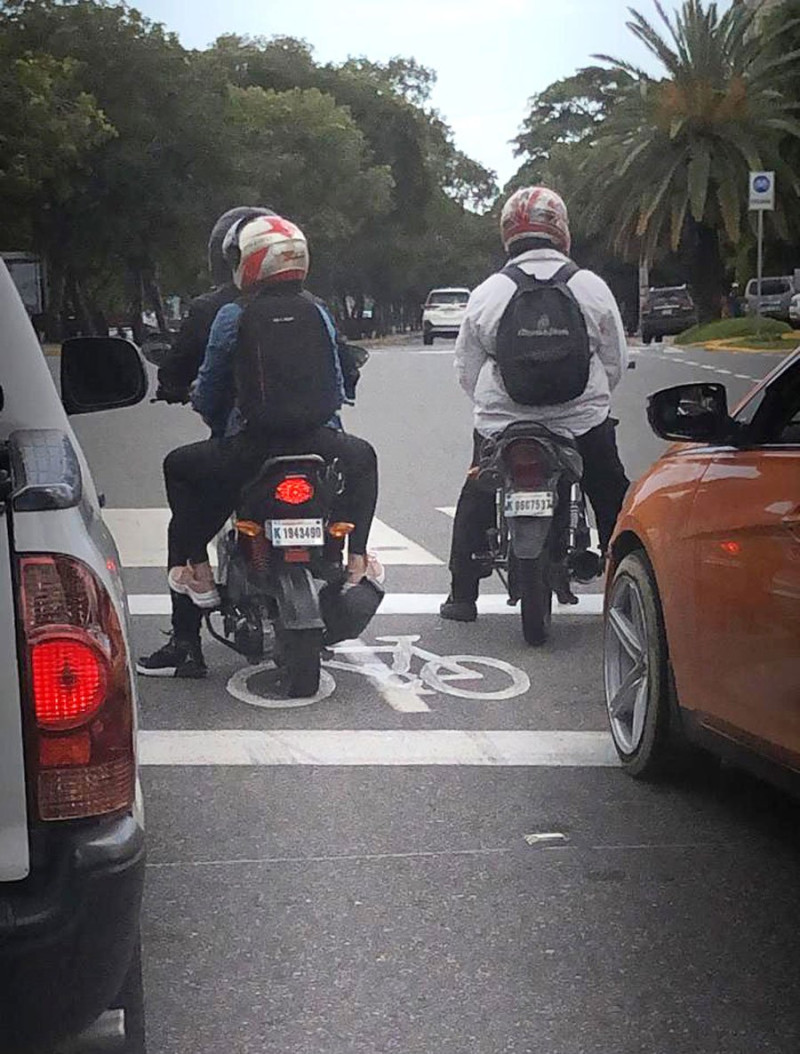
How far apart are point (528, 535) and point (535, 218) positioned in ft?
4.22

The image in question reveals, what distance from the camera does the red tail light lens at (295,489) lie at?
20.2ft

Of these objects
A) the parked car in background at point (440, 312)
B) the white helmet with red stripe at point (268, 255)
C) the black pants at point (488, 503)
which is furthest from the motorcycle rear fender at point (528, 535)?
the parked car in background at point (440, 312)

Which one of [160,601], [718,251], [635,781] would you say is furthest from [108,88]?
[635,781]

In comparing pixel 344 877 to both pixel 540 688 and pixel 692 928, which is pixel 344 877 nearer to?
pixel 692 928

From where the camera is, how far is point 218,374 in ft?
20.7

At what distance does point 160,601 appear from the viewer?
8.27 metres

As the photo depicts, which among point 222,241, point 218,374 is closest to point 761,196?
point 222,241

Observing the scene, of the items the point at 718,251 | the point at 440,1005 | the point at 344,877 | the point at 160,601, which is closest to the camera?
the point at 440,1005

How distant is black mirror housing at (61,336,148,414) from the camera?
3.83m

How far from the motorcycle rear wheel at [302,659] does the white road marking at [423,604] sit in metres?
1.69

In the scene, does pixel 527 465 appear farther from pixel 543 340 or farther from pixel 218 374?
pixel 218 374

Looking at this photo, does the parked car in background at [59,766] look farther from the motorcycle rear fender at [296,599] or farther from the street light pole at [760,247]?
the street light pole at [760,247]

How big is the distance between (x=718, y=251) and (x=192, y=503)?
6.61 m

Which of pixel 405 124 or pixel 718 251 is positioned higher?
pixel 405 124
